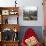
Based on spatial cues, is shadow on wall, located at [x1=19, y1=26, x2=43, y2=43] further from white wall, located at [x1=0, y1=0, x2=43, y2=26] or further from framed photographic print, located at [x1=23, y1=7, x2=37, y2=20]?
framed photographic print, located at [x1=23, y1=7, x2=37, y2=20]

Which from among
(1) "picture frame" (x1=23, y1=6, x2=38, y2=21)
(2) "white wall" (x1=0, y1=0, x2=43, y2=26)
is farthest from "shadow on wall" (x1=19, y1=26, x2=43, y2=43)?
(1) "picture frame" (x1=23, y1=6, x2=38, y2=21)

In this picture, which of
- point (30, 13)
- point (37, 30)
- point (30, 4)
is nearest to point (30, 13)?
point (30, 13)

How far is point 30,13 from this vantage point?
5.18m

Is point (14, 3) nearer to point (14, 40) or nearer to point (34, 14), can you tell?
point (34, 14)

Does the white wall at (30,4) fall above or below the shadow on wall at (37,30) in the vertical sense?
above

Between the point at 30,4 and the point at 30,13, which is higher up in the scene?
the point at 30,4

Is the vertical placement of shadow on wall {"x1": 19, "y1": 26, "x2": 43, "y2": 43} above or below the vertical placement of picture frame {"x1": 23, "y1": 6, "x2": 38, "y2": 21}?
below

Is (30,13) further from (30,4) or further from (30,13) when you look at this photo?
(30,4)

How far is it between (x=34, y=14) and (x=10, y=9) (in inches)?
34.1

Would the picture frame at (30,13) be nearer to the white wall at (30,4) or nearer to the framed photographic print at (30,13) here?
the framed photographic print at (30,13)

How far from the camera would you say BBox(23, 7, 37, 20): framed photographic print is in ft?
16.9

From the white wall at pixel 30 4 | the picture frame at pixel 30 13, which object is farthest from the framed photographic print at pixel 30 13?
the white wall at pixel 30 4

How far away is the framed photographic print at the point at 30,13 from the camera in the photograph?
16.9ft

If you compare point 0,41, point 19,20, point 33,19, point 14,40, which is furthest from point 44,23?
point 0,41
